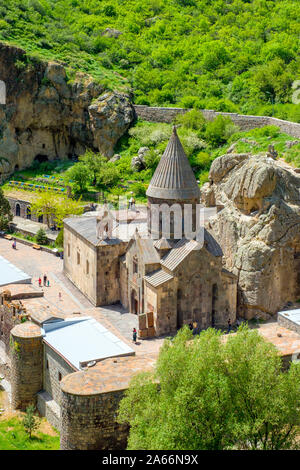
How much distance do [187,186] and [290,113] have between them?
26.9m

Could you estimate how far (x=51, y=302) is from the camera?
119ft

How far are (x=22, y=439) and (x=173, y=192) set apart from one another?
1433 cm

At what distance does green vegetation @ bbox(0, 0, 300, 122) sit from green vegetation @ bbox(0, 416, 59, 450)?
126ft

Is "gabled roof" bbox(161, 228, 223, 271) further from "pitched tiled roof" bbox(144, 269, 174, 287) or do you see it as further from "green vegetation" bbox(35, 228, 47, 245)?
"green vegetation" bbox(35, 228, 47, 245)

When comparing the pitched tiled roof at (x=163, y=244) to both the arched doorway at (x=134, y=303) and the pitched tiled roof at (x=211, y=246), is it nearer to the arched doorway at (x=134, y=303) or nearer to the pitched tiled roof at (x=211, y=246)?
the pitched tiled roof at (x=211, y=246)

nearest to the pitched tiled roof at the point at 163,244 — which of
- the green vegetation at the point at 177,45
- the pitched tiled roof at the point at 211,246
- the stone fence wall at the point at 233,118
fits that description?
the pitched tiled roof at the point at 211,246

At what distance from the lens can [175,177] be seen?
108 ft

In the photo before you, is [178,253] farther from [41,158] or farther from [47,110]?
[41,158]

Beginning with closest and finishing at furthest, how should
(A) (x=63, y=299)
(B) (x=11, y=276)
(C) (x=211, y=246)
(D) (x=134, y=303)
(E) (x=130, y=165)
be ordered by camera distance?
1. (C) (x=211, y=246)
2. (D) (x=134, y=303)
3. (B) (x=11, y=276)
4. (A) (x=63, y=299)
5. (E) (x=130, y=165)

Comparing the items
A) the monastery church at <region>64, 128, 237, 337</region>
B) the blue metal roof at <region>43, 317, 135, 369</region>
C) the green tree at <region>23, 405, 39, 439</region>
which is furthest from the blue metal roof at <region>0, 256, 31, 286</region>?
the green tree at <region>23, 405, 39, 439</region>

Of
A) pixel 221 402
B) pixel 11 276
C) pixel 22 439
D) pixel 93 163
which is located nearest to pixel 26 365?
pixel 22 439

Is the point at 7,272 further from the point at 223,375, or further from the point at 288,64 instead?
the point at 288,64

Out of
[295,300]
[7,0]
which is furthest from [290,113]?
[7,0]

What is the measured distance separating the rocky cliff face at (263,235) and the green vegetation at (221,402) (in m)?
13.2
